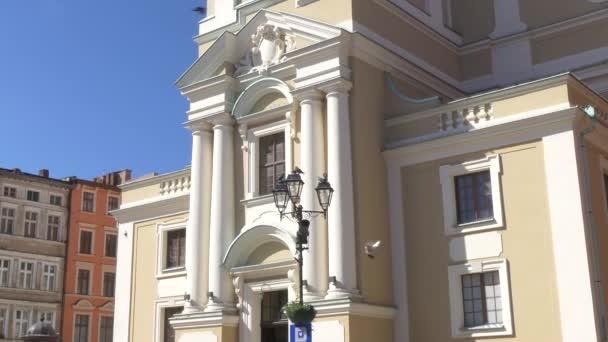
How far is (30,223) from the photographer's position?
169ft

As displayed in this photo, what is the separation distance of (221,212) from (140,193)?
617cm

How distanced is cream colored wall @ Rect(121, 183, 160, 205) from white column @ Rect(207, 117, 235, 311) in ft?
15.8

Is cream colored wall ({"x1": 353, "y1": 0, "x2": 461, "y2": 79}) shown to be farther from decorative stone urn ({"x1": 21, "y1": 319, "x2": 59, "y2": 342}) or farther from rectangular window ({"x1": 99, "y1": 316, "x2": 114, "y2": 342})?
rectangular window ({"x1": 99, "y1": 316, "x2": 114, "y2": 342})

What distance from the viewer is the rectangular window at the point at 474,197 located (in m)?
20.5

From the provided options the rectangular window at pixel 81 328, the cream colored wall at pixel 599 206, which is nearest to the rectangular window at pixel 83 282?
the rectangular window at pixel 81 328

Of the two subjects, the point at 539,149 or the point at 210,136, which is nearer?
the point at 539,149

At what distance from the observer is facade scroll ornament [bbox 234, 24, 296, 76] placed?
2350cm

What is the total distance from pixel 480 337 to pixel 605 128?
6.02m

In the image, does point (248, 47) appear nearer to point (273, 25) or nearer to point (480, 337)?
point (273, 25)

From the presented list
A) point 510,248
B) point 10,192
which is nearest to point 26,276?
point 10,192

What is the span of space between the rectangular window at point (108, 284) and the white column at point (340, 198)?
35986 mm

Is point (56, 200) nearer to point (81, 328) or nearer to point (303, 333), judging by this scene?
point (81, 328)

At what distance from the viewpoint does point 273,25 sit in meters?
23.8

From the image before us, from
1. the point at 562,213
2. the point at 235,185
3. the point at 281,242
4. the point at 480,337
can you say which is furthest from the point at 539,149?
the point at 235,185
